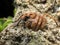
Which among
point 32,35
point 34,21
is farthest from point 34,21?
point 32,35

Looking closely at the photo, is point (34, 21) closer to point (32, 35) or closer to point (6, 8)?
point (32, 35)

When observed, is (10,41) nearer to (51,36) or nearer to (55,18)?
(51,36)

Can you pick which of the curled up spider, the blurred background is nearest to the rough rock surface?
the curled up spider

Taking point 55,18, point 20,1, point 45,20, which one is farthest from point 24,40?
point 20,1

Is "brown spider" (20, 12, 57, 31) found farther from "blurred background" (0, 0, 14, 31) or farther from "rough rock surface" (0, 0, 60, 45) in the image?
"blurred background" (0, 0, 14, 31)

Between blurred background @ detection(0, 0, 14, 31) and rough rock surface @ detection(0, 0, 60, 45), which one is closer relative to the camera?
rough rock surface @ detection(0, 0, 60, 45)

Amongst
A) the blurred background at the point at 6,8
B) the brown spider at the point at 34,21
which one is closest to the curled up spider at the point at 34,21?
the brown spider at the point at 34,21

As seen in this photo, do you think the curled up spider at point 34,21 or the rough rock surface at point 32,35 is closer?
the rough rock surface at point 32,35

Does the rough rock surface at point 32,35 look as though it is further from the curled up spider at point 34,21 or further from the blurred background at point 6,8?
the blurred background at point 6,8

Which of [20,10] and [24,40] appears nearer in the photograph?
[24,40]
